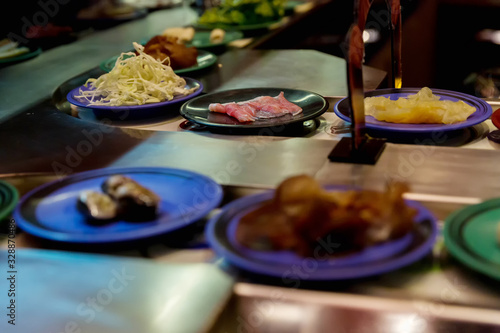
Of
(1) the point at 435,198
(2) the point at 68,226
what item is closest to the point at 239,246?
(2) the point at 68,226

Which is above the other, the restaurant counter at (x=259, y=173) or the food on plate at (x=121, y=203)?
the food on plate at (x=121, y=203)

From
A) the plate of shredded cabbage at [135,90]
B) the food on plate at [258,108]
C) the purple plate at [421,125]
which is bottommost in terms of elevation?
the purple plate at [421,125]

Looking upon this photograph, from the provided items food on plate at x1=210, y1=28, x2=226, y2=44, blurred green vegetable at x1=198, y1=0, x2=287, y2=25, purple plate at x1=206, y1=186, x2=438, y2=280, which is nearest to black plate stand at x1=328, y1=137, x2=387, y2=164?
purple plate at x1=206, y1=186, x2=438, y2=280

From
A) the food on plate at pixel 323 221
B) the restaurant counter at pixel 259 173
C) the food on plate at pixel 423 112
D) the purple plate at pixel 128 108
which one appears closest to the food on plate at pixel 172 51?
the restaurant counter at pixel 259 173

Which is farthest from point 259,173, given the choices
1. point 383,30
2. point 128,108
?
point 383,30

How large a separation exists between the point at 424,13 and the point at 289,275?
546 centimetres

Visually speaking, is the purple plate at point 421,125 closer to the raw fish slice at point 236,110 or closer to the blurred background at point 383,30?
the raw fish slice at point 236,110

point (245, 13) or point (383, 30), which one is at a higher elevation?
point (245, 13)

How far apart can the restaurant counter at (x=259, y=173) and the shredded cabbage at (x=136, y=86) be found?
7 cm

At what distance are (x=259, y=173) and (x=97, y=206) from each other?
420 mm

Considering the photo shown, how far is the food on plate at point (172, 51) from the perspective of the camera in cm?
241

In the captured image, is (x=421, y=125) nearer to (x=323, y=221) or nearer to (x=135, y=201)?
(x=323, y=221)

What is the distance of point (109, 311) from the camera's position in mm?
920

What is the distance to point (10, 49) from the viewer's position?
2846 millimetres
